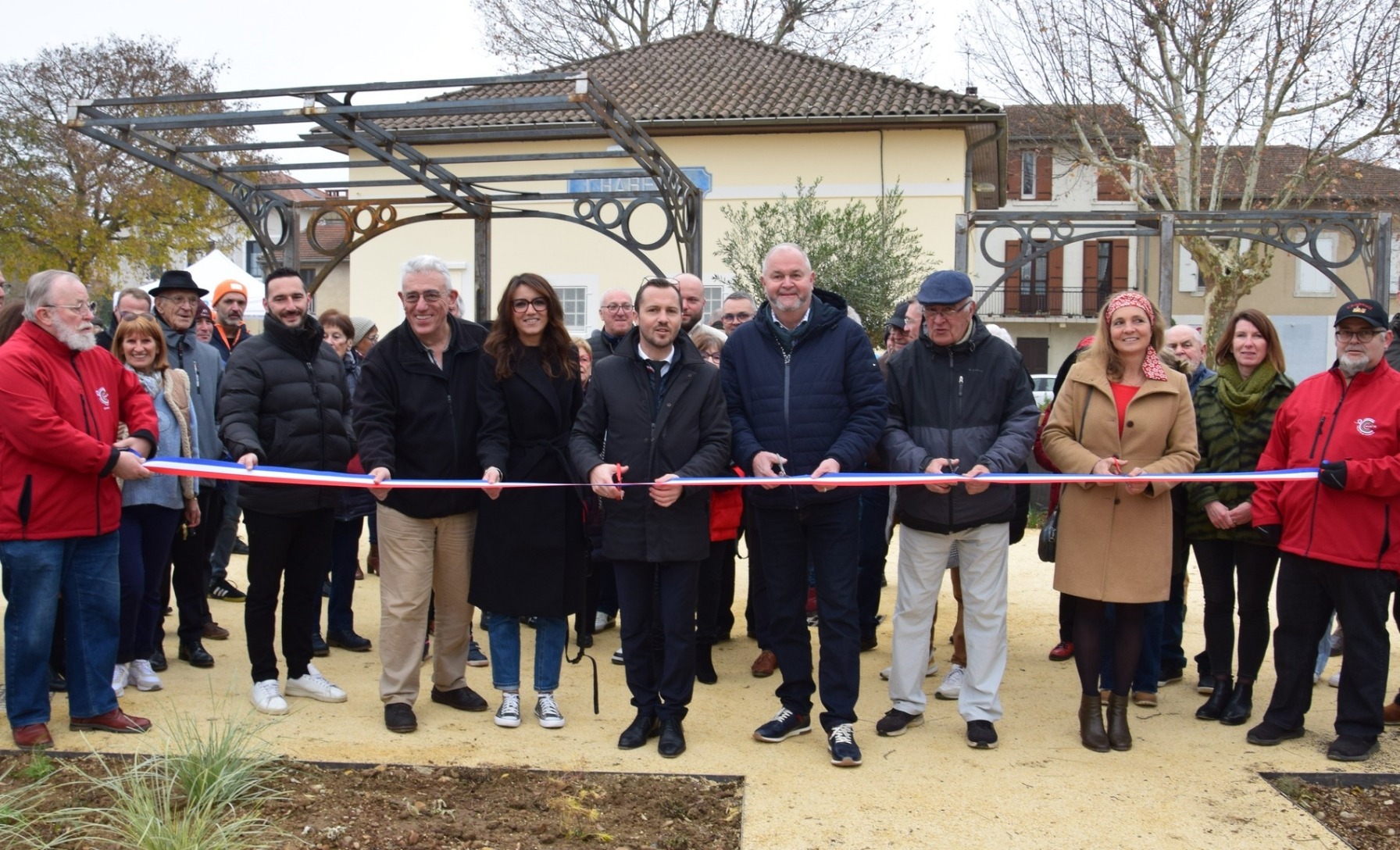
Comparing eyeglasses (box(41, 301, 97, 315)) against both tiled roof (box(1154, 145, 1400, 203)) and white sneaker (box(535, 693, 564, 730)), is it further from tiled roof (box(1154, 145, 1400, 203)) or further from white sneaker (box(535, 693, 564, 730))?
tiled roof (box(1154, 145, 1400, 203))

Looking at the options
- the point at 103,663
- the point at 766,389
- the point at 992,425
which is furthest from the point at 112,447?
the point at 992,425

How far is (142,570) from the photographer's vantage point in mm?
5645

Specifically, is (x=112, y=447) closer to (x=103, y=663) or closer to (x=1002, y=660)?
(x=103, y=663)

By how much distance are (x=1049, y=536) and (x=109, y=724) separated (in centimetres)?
416

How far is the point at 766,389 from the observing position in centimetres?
503

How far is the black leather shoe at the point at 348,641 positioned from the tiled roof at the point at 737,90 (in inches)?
533

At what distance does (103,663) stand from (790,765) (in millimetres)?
2907

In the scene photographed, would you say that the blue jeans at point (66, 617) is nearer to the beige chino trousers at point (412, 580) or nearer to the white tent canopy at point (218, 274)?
the beige chino trousers at point (412, 580)

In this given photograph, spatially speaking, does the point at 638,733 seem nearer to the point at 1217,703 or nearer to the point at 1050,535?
the point at 1050,535

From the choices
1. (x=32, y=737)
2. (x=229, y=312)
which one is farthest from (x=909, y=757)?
(x=229, y=312)

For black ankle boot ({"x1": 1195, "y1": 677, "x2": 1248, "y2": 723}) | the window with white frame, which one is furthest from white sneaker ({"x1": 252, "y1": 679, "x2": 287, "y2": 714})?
the window with white frame

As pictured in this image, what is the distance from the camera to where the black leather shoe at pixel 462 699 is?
18.1ft

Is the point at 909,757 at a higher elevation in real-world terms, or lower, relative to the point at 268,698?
lower

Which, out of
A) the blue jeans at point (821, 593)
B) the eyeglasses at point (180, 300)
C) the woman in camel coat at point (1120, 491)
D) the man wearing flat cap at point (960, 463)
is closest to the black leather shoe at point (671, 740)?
the blue jeans at point (821, 593)
